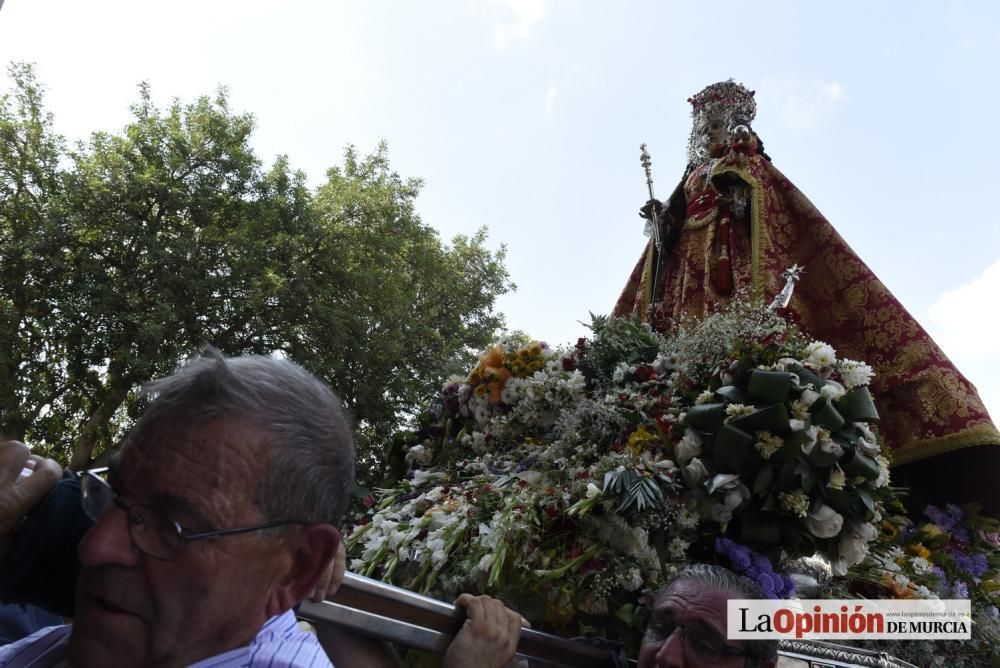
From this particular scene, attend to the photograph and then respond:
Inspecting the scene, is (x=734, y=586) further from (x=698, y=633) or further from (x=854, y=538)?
(x=854, y=538)

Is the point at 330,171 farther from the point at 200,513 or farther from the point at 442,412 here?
the point at 200,513

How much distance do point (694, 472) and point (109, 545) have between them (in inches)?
75.4

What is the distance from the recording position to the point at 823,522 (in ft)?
8.11

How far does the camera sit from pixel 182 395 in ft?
4.35

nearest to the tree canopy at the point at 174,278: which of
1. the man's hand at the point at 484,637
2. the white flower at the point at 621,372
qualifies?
the white flower at the point at 621,372

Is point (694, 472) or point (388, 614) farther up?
point (694, 472)

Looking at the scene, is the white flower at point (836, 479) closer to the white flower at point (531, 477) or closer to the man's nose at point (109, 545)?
the white flower at point (531, 477)

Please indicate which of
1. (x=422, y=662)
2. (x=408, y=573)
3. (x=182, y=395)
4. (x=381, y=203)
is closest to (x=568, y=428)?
(x=408, y=573)

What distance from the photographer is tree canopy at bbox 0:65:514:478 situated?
1163 cm

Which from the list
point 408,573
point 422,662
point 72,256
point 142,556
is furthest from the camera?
point 72,256

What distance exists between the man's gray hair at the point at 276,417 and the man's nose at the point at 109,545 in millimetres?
190

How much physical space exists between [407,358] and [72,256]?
609cm

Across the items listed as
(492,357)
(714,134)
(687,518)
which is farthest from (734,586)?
(714,134)

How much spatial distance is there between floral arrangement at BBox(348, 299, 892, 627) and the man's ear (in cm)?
107
